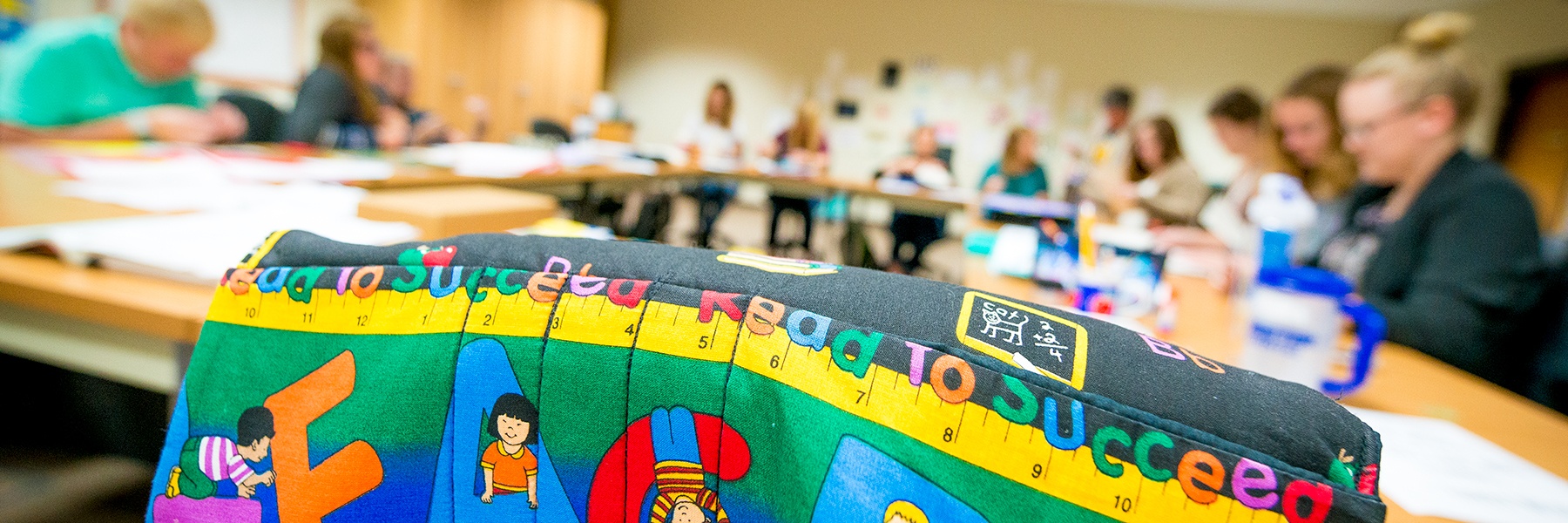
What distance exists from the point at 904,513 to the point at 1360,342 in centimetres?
78

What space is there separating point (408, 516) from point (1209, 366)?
42cm

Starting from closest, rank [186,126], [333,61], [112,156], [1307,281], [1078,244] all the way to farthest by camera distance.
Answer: [1307,281] → [1078,244] → [112,156] → [186,126] → [333,61]

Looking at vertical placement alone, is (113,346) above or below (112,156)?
below

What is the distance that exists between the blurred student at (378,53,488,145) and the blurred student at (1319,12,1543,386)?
10.5 feet

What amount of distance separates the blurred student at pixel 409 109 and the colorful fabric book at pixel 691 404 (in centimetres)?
295

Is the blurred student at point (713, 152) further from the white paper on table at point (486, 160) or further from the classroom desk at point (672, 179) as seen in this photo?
the white paper on table at point (486, 160)

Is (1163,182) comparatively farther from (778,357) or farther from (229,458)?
(229,458)

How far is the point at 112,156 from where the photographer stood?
1.50m

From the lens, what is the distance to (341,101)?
2561 millimetres

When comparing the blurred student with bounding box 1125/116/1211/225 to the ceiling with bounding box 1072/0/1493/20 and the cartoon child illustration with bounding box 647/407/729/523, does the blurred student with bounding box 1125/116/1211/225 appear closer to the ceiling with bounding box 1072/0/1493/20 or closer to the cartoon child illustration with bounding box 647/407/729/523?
the cartoon child illustration with bounding box 647/407/729/523

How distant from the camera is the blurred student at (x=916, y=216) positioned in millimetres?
4496

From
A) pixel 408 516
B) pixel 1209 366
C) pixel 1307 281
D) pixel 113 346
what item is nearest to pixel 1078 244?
pixel 1307 281

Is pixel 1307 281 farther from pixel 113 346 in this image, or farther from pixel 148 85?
pixel 148 85

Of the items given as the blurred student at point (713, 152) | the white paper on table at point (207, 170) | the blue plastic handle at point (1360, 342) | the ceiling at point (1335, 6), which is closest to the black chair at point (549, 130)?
the blurred student at point (713, 152)
